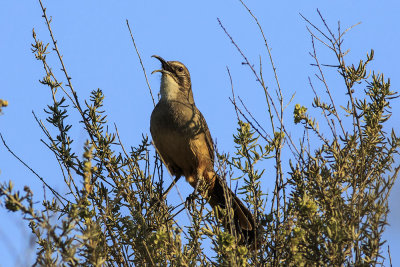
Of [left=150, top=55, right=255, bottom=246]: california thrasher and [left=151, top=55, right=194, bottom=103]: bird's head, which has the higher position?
[left=151, top=55, right=194, bottom=103]: bird's head

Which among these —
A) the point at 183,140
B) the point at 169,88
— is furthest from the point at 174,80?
the point at 183,140

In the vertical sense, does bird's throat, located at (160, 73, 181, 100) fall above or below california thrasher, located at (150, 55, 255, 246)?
above

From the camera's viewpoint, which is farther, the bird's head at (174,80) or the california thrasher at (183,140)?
the bird's head at (174,80)

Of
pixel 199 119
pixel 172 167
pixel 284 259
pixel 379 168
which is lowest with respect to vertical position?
pixel 284 259

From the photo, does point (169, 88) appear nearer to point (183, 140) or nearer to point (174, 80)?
point (174, 80)

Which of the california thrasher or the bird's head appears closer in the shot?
the california thrasher

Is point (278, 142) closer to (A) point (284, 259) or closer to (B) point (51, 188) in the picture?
(A) point (284, 259)

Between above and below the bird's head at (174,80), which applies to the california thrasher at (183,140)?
below

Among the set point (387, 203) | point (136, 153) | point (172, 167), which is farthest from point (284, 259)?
point (172, 167)

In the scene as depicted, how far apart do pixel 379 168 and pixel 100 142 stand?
2.09 meters

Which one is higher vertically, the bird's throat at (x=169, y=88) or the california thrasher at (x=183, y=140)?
the bird's throat at (x=169, y=88)

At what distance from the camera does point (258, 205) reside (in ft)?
12.6

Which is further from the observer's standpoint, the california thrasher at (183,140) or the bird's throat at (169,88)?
the bird's throat at (169,88)

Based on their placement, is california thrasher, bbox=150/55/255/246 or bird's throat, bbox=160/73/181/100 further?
bird's throat, bbox=160/73/181/100
